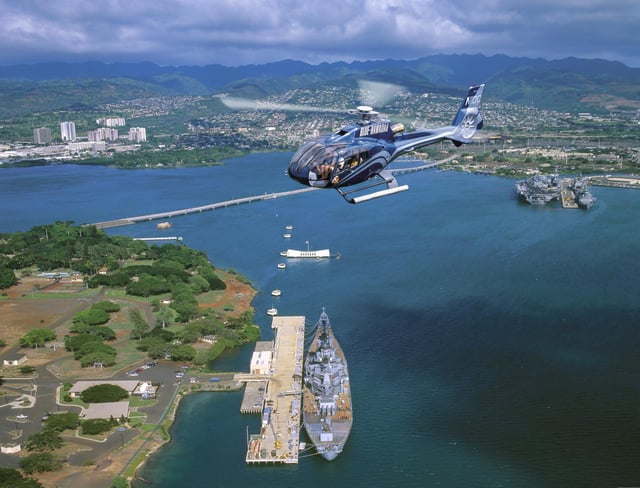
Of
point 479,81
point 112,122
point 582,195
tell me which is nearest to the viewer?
point 582,195

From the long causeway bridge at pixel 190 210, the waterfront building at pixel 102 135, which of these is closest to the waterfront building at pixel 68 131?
the waterfront building at pixel 102 135

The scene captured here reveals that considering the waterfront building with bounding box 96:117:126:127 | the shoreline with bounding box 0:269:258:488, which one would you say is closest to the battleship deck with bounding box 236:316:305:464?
the shoreline with bounding box 0:269:258:488

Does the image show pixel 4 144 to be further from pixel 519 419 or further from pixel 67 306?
pixel 519 419

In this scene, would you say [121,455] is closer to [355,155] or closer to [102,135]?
[355,155]

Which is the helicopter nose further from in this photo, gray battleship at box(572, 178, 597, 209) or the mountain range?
the mountain range

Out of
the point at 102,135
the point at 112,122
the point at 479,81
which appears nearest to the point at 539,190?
the point at 479,81
